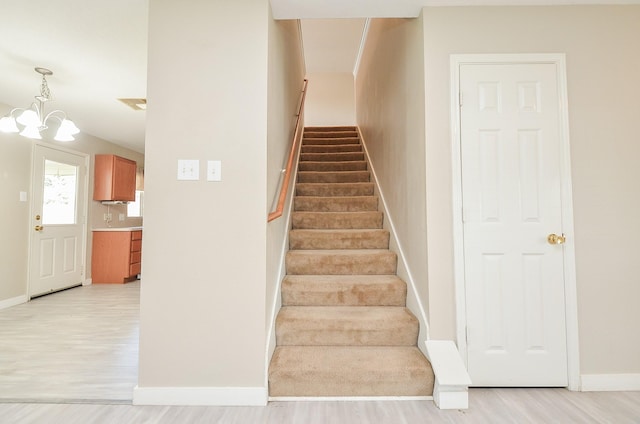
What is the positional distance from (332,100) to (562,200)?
5.02 metres

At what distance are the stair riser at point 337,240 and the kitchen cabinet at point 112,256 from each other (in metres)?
3.56

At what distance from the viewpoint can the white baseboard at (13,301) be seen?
3656 millimetres

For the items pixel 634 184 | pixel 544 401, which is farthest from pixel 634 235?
pixel 544 401

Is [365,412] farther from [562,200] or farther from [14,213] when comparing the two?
[14,213]

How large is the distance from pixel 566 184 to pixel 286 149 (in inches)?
84.2

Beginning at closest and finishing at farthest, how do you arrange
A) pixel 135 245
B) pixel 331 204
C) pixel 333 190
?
pixel 331 204 → pixel 333 190 → pixel 135 245

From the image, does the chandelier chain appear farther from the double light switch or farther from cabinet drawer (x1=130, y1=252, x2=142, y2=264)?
cabinet drawer (x1=130, y1=252, x2=142, y2=264)

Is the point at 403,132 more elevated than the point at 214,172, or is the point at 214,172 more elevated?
the point at 403,132

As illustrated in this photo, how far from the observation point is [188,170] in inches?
72.3

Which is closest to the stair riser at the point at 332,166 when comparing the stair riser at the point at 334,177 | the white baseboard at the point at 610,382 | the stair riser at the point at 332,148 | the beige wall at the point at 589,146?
the stair riser at the point at 334,177

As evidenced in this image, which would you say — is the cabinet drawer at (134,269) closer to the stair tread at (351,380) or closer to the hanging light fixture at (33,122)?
the hanging light fixture at (33,122)

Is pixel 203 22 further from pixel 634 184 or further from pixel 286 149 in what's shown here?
pixel 634 184

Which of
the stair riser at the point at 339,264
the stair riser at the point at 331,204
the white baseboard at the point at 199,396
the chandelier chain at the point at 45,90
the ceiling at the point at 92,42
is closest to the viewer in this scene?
the white baseboard at the point at 199,396

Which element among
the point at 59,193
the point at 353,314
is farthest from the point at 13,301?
the point at 353,314
